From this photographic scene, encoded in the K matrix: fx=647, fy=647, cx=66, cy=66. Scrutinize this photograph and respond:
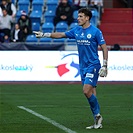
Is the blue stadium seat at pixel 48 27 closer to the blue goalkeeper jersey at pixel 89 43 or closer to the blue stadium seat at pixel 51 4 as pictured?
the blue stadium seat at pixel 51 4

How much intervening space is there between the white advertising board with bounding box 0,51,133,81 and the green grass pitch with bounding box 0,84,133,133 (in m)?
0.74

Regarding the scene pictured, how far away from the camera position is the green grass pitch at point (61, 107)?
1190 cm

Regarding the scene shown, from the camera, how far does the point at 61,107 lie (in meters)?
15.7

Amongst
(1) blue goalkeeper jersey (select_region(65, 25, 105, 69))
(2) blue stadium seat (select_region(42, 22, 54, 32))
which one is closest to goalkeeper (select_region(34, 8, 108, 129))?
(1) blue goalkeeper jersey (select_region(65, 25, 105, 69))

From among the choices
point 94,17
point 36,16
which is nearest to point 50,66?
point 94,17

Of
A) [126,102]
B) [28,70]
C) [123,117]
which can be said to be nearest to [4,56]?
[28,70]

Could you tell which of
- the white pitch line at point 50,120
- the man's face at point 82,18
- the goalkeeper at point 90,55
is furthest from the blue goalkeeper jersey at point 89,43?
the white pitch line at point 50,120

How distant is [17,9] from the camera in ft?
97.9

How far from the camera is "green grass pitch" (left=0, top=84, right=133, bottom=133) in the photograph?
39.0 ft

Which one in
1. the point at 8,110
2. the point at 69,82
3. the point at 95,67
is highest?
the point at 95,67

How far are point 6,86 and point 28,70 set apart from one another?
169 centimetres

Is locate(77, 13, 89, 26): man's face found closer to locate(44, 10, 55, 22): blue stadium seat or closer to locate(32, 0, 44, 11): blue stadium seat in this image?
locate(44, 10, 55, 22): blue stadium seat

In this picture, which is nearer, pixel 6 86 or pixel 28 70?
pixel 6 86

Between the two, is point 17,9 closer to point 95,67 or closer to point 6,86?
point 6,86
